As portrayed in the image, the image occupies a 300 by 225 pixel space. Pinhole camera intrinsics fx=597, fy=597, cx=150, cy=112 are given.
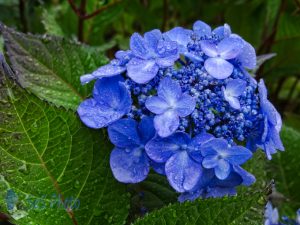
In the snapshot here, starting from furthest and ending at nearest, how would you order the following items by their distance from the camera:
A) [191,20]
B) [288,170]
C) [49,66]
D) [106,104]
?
1. [191,20]
2. [288,170]
3. [49,66]
4. [106,104]

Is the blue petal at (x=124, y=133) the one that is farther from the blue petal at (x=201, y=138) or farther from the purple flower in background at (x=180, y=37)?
the purple flower in background at (x=180, y=37)

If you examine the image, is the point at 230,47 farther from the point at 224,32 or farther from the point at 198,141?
the point at 198,141

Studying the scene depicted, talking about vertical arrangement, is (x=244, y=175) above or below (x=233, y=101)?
below

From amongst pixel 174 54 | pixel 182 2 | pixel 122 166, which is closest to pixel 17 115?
pixel 122 166

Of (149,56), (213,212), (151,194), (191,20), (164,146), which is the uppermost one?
(149,56)

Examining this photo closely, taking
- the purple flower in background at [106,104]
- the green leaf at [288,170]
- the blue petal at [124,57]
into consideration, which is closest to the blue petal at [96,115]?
the purple flower in background at [106,104]

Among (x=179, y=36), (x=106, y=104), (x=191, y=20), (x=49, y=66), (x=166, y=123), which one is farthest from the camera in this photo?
(x=191, y=20)

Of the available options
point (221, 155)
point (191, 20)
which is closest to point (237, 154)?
point (221, 155)
